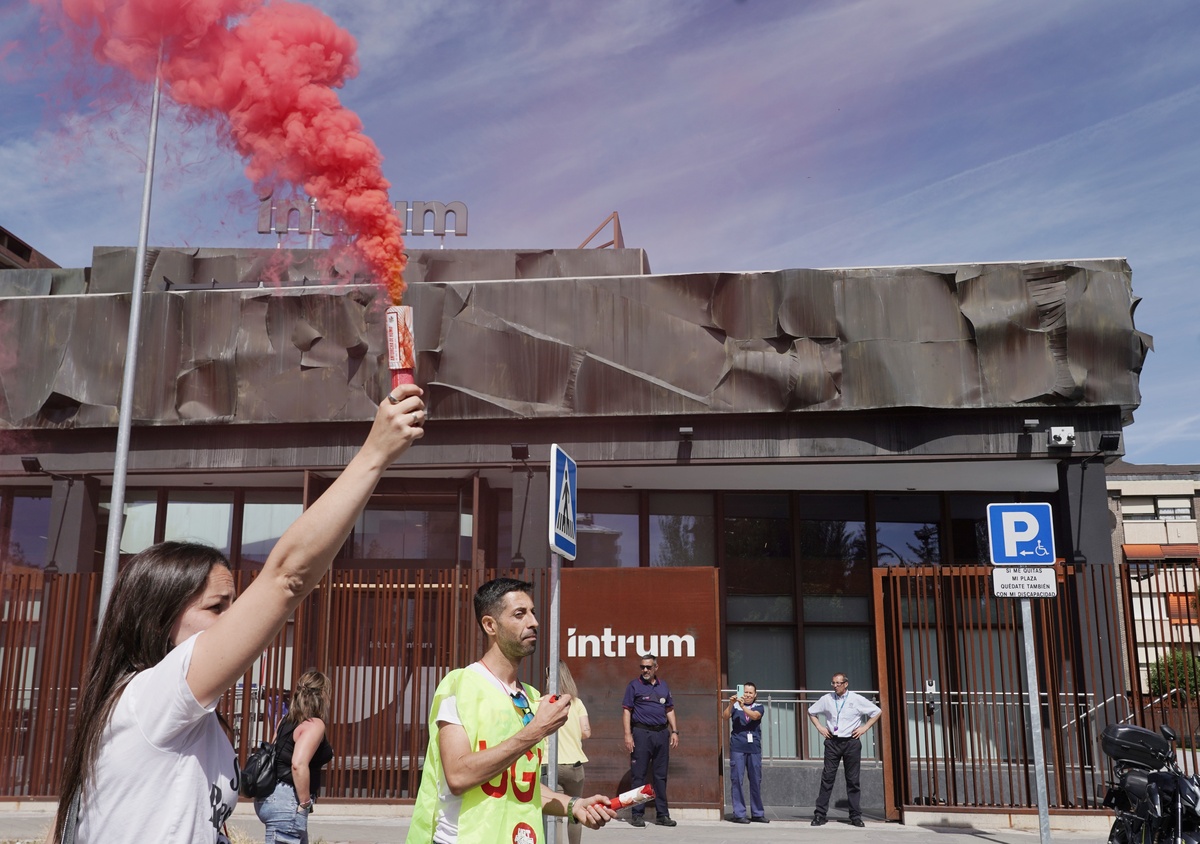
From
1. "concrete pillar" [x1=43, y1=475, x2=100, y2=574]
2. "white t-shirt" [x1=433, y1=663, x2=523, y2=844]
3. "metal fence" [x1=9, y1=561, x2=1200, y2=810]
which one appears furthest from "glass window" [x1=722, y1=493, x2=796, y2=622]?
"white t-shirt" [x1=433, y1=663, x2=523, y2=844]

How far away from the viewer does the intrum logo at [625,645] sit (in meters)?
15.3

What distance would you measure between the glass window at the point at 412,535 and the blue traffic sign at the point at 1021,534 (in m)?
10.9

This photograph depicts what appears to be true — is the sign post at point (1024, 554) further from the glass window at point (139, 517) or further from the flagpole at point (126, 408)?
the glass window at point (139, 517)

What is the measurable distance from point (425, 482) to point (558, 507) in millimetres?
12055

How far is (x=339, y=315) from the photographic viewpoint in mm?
17609

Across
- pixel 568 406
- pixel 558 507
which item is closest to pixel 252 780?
pixel 558 507

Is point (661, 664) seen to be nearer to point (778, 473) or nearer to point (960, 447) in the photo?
point (778, 473)

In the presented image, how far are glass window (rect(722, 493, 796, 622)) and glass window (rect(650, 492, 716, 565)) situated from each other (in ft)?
1.19

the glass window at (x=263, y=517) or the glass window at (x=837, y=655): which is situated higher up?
the glass window at (x=263, y=517)

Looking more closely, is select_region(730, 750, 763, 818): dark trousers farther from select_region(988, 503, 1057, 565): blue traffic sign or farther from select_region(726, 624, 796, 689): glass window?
select_region(988, 503, 1057, 565): blue traffic sign

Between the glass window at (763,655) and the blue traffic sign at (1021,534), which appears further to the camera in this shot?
the glass window at (763,655)

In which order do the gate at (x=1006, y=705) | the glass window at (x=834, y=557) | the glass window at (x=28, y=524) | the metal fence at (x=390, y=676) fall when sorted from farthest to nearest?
the glass window at (x=28, y=524)
the glass window at (x=834, y=557)
the metal fence at (x=390, y=676)
the gate at (x=1006, y=705)

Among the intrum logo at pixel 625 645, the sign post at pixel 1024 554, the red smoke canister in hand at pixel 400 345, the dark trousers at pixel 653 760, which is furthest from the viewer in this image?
the intrum logo at pixel 625 645

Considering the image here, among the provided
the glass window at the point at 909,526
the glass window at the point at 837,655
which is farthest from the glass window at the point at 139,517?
the glass window at the point at 909,526
